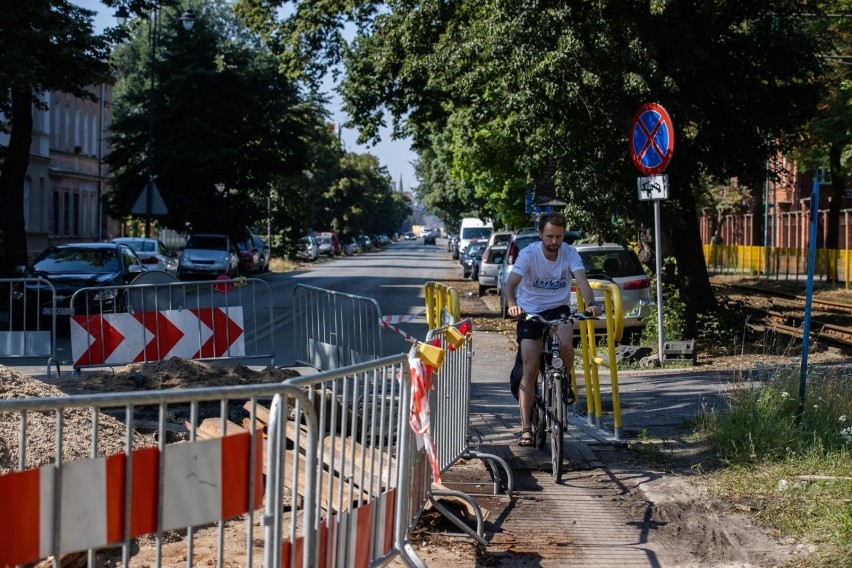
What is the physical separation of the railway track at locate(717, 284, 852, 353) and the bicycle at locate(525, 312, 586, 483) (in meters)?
7.79

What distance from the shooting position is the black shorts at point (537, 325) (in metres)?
8.31

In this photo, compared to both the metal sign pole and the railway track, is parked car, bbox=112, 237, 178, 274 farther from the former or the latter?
the metal sign pole

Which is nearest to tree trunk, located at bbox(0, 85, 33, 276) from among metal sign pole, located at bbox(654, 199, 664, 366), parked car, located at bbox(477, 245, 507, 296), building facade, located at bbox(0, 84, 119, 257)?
parked car, located at bbox(477, 245, 507, 296)

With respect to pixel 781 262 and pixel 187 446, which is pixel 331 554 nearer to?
pixel 187 446

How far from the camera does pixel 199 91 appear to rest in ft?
150

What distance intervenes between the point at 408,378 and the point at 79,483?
224cm

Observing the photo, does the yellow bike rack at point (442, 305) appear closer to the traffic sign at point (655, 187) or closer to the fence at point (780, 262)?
the traffic sign at point (655, 187)

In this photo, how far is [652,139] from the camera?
13.1 metres

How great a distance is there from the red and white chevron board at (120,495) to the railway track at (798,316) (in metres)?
12.8

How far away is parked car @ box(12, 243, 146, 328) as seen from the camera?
725 inches

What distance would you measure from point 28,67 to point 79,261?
158 inches


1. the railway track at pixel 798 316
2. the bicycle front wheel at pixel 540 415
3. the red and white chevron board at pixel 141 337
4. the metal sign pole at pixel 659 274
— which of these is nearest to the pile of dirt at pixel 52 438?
the bicycle front wheel at pixel 540 415

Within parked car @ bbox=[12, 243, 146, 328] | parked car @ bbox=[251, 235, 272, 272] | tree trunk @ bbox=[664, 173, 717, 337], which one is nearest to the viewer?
parked car @ bbox=[12, 243, 146, 328]

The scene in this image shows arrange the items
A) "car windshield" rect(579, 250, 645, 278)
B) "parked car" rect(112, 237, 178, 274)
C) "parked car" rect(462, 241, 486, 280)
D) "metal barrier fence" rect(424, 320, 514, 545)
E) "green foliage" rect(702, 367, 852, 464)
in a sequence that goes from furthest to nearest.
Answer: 1. "parked car" rect(462, 241, 486, 280)
2. "parked car" rect(112, 237, 178, 274)
3. "car windshield" rect(579, 250, 645, 278)
4. "green foliage" rect(702, 367, 852, 464)
5. "metal barrier fence" rect(424, 320, 514, 545)
